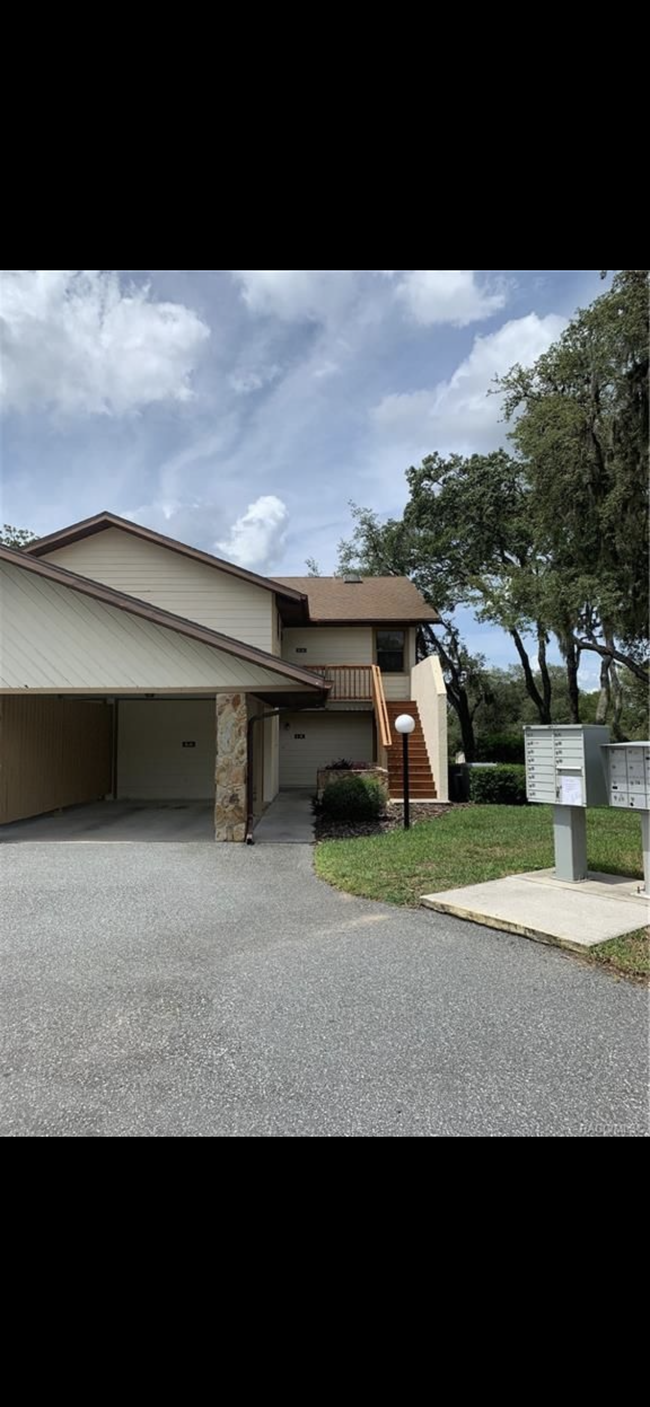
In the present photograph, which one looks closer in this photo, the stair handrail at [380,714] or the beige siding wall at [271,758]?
the stair handrail at [380,714]

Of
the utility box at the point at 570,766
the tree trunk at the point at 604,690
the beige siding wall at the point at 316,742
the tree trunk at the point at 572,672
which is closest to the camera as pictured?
the utility box at the point at 570,766

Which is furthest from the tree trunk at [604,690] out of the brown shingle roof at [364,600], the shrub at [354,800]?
the shrub at [354,800]

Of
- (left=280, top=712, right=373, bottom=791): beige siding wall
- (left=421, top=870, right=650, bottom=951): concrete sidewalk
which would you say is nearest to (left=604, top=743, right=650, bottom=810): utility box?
(left=421, top=870, right=650, bottom=951): concrete sidewalk

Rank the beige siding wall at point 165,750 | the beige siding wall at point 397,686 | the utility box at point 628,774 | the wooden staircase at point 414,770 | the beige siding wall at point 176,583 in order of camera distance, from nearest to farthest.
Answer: the utility box at point 628,774 < the beige siding wall at point 176,583 < the wooden staircase at point 414,770 < the beige siding wall at point 165,750 < the beige siding wall at point 397,686

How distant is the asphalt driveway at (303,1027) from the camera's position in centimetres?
255

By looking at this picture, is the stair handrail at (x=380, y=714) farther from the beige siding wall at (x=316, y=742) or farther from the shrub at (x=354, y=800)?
the shrub at (x=354, y=800)

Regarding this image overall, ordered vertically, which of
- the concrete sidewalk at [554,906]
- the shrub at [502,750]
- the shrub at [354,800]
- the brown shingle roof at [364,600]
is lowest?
the concrete sidewalk at [554,906]

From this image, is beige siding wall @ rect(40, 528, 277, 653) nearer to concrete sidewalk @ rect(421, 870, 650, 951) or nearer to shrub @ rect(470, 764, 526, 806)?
shrub @ rect(470, 764, 526, 806)

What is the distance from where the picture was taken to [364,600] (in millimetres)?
17516

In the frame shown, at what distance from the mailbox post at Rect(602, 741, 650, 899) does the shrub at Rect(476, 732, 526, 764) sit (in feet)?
37.3

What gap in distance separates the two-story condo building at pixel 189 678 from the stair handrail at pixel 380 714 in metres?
0.06

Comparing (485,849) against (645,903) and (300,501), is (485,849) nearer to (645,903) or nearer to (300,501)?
(645,903)

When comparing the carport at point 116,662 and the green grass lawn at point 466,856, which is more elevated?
the carport at point 116,662

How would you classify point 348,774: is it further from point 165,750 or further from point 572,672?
point 572,672
